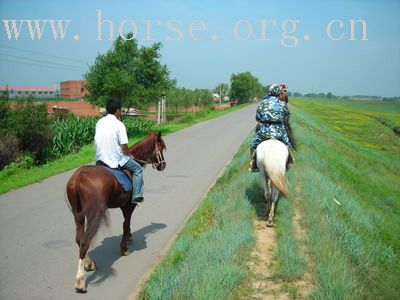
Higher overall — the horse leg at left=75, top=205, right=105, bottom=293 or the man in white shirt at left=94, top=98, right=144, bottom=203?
the man in white shirt at left=94, top=98, right=144, bottom=203

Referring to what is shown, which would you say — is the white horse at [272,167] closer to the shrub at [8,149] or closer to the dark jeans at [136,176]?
the dark jeans at [136,176]

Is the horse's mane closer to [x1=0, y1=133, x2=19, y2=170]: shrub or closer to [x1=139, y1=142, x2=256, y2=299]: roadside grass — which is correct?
[x1=139, y1=142, x2=256, y2=299]: roadside grass

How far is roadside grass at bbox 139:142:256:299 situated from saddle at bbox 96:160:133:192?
3.96 ft

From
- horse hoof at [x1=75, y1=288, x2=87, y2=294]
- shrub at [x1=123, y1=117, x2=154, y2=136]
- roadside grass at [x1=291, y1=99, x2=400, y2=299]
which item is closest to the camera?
roadside grass at [x1=291, y1=99, x2=400, y2=299]

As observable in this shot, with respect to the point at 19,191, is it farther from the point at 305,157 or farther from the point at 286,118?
the point at 305,157

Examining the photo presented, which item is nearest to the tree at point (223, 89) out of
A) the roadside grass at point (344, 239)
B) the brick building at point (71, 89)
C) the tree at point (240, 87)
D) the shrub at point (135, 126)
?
the tree at point (240, 87)

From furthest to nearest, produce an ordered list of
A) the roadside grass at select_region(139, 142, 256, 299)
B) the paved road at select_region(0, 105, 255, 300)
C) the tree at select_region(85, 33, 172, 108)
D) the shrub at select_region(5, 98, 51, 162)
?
the tree at select_region(85, 33, 172, 108)
the shrub at select_region(5, 98, 51, 162)
the paved road at select_region(0, 105, 255, 300)
the roadside grass at select_region(139, 142, 256, 299)

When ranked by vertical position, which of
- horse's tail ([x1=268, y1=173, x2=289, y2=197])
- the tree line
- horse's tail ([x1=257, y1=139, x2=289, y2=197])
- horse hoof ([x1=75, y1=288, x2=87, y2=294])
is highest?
the tree line

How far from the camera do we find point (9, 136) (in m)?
17.8

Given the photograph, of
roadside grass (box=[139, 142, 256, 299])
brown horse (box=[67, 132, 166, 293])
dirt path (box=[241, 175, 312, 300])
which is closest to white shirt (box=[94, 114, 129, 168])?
brown horse (box=[67, 132, 166, 293])

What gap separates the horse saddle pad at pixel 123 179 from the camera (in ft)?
20.5

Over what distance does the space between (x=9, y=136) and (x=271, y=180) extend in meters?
14.1

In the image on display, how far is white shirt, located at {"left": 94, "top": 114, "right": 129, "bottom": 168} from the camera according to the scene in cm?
620

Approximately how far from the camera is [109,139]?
620 centimetres
